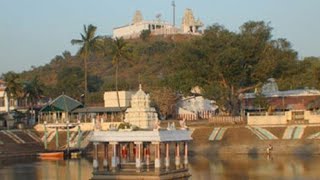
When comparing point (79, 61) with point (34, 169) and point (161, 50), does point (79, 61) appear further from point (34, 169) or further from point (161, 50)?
point (34, 169)

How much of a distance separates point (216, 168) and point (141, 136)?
1397cm

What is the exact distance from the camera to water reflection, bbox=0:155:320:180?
5090 cm

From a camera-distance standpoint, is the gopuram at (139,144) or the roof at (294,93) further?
the roof at (294,93)

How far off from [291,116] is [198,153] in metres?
14.1

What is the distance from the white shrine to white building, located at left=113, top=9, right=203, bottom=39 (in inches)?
5180

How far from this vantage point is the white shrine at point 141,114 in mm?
48938

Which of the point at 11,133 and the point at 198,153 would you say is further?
the point at 11,133

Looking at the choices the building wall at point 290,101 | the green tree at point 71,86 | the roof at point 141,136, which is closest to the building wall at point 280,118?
the building wall at point 290,101

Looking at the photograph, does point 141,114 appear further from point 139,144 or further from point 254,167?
point 254,167

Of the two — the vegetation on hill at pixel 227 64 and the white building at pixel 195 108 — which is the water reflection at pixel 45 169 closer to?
the vegetation on hill at pixel 227 64

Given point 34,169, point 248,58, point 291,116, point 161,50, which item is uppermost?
point 161,50

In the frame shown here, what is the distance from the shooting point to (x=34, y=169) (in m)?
61.4

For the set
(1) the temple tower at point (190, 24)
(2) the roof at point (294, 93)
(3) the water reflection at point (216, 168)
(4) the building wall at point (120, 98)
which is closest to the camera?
→ (3) the water reflection at point (216, 168)

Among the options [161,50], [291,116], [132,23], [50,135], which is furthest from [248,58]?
[132,23]
